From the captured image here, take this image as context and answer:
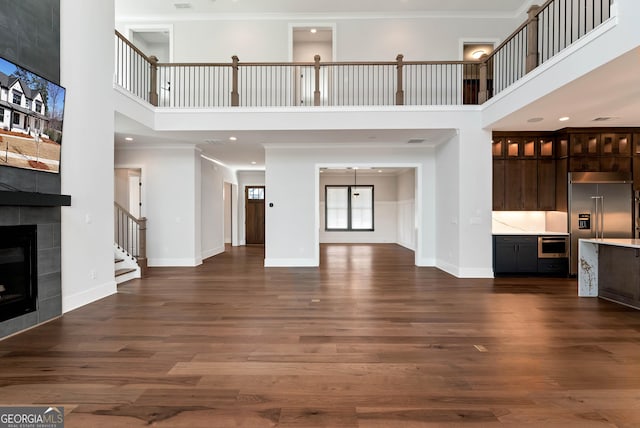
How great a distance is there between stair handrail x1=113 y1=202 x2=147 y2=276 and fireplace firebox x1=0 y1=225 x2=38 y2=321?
2779 mm

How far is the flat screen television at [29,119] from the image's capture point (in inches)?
124

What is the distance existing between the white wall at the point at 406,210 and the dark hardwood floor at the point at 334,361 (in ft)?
19.3

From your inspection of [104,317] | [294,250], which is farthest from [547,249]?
[104,317]

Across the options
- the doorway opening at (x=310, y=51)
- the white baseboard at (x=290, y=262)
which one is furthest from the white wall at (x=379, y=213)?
the white baseboard at (x=290, y=262)

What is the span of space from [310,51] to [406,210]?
5.86m

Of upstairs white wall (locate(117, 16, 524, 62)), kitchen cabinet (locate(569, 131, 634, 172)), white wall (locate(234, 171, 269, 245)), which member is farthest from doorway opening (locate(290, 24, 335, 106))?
kitchen cabinet (locate(569, 131, 634, 172))

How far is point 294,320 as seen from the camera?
375cm

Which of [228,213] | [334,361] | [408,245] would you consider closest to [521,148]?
[408,245]

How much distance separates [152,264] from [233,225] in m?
4.50

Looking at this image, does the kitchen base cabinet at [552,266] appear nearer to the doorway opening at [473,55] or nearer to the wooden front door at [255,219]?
the doorway opening at [473,55]

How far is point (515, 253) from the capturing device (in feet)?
20.9

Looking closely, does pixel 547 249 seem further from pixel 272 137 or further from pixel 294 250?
pixel 272 137

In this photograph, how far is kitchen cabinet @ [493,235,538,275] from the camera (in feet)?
20.8

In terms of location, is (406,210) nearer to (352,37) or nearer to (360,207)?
(360,207)
